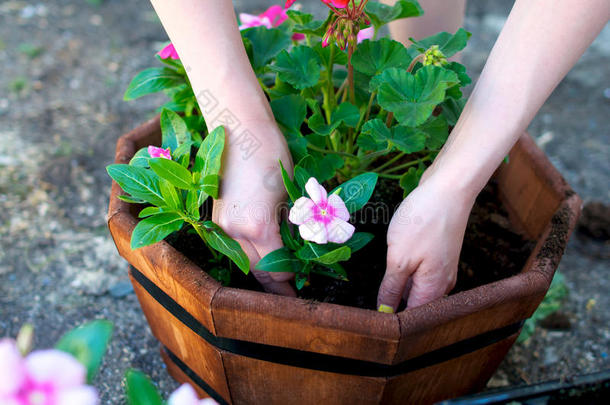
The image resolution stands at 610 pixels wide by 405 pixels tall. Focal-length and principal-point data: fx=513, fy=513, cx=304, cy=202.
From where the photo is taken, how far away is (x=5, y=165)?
1.82m

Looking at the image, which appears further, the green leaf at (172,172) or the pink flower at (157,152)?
the pink flower at (157,152)

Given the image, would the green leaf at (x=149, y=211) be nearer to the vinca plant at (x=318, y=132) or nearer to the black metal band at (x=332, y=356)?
the vinca plant at (x=318, y=132)

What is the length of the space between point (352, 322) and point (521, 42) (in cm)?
47

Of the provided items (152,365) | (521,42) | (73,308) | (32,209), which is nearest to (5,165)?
(32,209)

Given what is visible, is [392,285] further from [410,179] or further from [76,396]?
[76,396]

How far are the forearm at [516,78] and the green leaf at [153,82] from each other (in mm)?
573

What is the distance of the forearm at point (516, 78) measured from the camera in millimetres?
716

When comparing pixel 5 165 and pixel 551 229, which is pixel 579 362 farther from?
pixel 5 165

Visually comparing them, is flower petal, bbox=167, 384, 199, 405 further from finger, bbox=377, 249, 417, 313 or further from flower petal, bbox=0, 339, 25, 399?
finger, bbox=377, 249, 417, 313

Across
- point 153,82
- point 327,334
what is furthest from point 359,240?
point 153,82

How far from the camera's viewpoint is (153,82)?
3.40 feet

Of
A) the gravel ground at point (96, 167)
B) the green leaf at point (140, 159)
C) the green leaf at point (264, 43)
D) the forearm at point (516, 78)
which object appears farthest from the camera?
the gravel ground at point (96, 167)

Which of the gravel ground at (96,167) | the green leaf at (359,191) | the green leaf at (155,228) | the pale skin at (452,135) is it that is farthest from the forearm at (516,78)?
the gravel ground at (96,167)

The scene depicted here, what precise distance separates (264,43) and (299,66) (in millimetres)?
148
